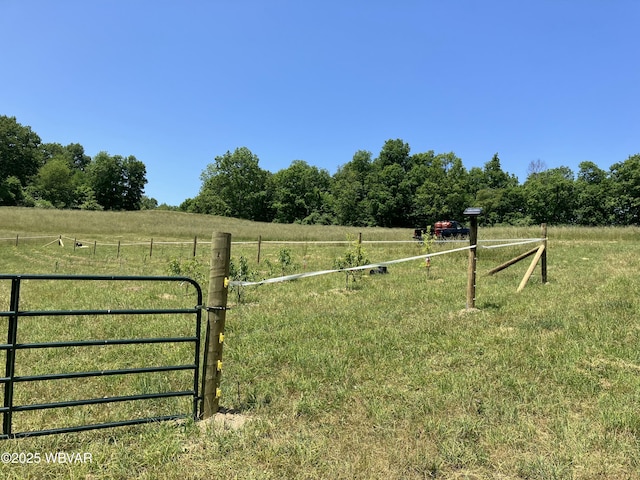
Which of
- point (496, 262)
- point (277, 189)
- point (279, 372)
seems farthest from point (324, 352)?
point (277, 189)

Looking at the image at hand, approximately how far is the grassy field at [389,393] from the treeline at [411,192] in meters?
60.5

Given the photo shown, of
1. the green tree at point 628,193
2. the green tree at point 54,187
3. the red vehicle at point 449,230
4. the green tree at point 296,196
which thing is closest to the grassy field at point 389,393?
the red vehicle at point 449,230

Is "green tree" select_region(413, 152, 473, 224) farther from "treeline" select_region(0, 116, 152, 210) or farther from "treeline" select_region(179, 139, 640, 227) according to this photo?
"treeline" select_region(0, 116, 152, 210)

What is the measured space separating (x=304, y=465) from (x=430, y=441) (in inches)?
37.6

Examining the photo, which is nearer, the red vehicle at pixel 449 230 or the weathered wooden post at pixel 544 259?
the weathered wooden post at pixel 544 259

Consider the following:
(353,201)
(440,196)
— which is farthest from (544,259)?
(353,201)

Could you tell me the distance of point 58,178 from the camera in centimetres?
8125

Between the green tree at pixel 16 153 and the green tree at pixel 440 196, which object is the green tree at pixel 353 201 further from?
the green tree at pixel 16 153

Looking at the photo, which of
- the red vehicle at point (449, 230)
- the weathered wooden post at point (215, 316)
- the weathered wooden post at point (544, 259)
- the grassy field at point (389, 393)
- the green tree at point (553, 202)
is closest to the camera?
the grassy field at point (389, 393)

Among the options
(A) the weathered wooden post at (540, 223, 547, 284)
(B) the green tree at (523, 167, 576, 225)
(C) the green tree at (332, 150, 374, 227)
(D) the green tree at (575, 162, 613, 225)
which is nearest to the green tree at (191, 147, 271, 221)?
(C) the green tree at (332, 150, 374, 227)

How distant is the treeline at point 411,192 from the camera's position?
60.2 metres

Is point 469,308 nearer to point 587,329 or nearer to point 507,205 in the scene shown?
point 587,329

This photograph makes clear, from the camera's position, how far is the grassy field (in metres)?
2.61

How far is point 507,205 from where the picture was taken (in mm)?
66750
